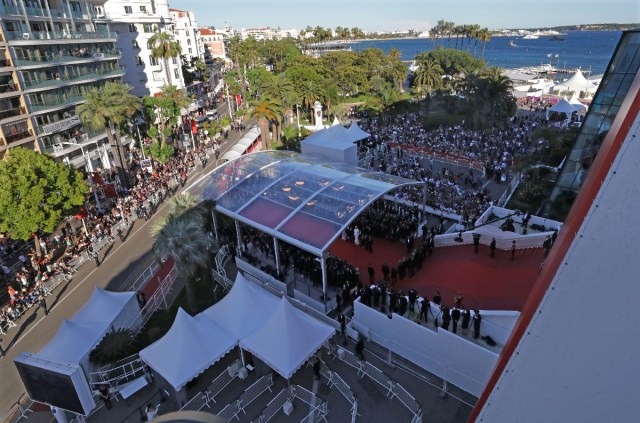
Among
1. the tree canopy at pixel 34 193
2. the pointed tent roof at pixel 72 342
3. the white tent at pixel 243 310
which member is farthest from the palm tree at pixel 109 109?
the white tent at pixel 243 310

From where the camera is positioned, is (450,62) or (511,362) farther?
(450,62)

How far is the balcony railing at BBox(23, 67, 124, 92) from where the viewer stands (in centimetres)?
3608

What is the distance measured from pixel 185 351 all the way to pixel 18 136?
30.7 m

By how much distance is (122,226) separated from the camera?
29.6 metres

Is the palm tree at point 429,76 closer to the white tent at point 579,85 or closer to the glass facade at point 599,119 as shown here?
the white tent at point 579,85

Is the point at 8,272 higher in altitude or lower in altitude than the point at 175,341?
lower

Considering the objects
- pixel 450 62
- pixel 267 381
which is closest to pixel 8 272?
pixel 267 381

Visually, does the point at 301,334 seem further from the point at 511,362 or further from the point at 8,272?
the point at 8,272

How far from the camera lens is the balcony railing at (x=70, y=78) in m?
36.1

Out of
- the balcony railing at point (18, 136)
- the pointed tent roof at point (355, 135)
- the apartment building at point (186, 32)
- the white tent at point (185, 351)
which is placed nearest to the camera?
the white tent at point (185, 351)

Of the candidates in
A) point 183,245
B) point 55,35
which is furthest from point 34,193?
point 55,35

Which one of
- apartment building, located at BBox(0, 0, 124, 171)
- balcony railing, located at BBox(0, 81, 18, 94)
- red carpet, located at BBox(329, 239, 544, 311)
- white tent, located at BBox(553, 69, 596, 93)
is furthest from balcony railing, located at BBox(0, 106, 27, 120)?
white tent, located at BBox(553, 69, 596, 93)

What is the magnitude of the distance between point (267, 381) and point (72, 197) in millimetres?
18525

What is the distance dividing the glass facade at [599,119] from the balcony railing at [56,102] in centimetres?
4096
